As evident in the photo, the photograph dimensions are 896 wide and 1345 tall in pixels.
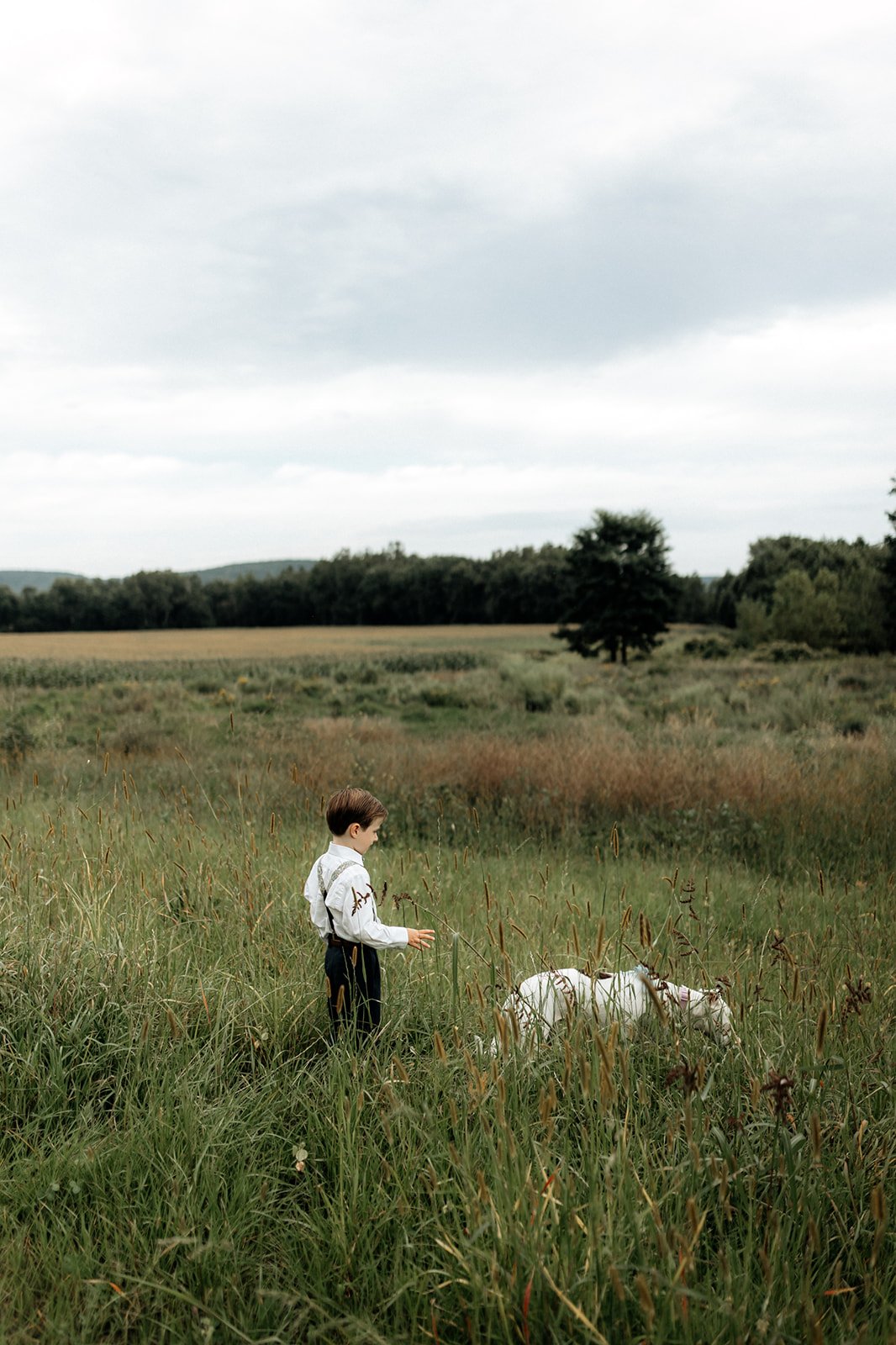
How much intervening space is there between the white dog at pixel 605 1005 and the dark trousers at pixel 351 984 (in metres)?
0.48

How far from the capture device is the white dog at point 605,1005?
2494 millimetres

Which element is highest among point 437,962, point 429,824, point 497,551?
point 497,551

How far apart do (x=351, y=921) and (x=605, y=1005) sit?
87cm

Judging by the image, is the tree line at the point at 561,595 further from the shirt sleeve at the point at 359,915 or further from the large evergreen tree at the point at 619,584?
the shirt sleeve at the point at 359,915

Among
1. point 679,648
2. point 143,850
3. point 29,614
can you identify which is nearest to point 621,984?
point 143,850

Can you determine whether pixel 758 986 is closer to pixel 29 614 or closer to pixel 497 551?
pixel 29 614

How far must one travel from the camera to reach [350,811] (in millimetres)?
3018

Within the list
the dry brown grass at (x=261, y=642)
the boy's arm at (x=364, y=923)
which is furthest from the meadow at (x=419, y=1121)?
the dry brown grass at (x=261, y=642)

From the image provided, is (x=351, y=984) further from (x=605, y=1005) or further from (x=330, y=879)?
(x=605, y=1005)

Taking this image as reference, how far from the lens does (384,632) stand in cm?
5966

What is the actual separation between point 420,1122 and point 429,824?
18.4 ft

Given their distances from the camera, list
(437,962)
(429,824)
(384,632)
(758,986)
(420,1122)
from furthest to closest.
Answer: (384,632) → (429,824) → (437,962) → (758,986) → (420,1122)

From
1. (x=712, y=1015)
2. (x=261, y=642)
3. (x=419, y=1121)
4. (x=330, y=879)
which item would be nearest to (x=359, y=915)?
(x=330, y=879)

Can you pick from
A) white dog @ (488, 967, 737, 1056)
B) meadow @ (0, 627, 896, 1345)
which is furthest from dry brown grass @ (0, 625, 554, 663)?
white dog @ (488, 967, 737, 1056)
